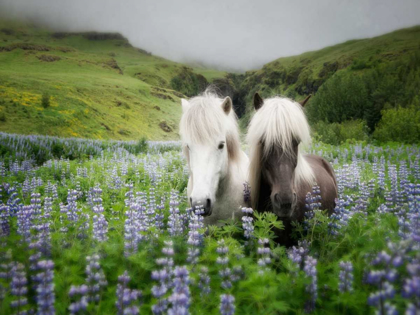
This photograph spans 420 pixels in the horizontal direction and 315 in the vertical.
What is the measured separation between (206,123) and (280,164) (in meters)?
1.02

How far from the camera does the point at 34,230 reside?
8.29 ft

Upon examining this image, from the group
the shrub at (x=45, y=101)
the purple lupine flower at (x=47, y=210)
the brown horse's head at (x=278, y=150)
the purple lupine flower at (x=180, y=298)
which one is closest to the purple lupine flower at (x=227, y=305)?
the purple lupine flower at (x=180, y=298)

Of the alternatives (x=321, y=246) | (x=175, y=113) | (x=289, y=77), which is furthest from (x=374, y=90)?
(x=289, y=77)

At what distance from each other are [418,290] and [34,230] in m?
3.06

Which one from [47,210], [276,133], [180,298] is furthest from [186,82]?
[180,298]

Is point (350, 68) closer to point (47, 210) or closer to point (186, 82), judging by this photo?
point (186, 82)

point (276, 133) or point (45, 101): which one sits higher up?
point (45, 101)

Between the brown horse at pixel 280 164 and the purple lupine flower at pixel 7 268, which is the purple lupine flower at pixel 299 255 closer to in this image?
the brown horse at pixel 280 164

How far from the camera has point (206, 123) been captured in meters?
3.06

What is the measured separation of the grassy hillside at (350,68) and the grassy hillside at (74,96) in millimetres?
22322

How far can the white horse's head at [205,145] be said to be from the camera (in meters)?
2.65

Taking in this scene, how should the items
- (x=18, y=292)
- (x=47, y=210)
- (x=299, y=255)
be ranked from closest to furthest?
1. (x=18, y=292)
2. (x=299, y=255)
3. (x=47, y=210)

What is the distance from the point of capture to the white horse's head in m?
2.65

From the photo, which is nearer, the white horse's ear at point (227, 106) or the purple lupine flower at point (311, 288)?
the purple lupine flower at point (311, 288)
